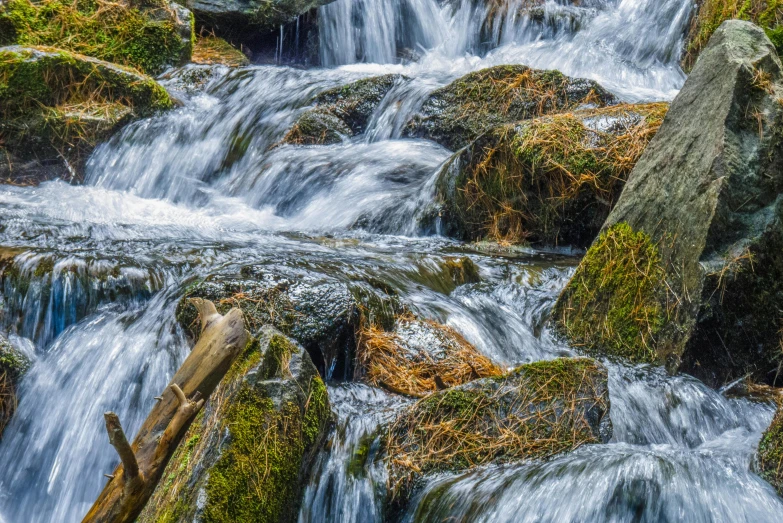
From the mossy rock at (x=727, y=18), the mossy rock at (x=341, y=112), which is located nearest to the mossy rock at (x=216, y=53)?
the mossy rock at (x=341, y=112)

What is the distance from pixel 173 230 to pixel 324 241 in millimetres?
1368

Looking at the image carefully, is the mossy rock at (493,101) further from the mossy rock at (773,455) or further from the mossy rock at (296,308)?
the mossy rock at (773,455)

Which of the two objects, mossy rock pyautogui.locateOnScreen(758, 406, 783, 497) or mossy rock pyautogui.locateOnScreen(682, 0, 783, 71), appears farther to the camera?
mossy rock pyautogui.locateOnScreen(682, 0, 783, 71)

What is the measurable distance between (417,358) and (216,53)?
8.57 m

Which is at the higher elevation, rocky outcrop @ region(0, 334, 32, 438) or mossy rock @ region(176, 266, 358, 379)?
mossy rock @ region(176, 266, 358, 379)

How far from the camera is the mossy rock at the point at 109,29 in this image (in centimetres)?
966

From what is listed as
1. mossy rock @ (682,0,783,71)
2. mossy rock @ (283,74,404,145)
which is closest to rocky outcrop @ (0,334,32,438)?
mossy rock @ (283,74,404,145)

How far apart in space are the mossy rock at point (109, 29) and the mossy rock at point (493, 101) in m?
4.28

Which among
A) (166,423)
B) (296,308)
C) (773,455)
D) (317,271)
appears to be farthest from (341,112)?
(773,455)

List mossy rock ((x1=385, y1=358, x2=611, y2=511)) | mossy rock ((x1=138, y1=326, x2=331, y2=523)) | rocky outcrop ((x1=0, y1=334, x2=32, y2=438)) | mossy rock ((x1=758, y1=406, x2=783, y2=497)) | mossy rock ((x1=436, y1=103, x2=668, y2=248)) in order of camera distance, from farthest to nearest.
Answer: mossy rock ((x1=436, y1=103, x2=668, y2=248)) < rocky outcrop ((x1=0, y1=334, x2=32, y2=438)) < mossy rock ((x1=385, y1=358, x2=611, y2=511)) < mossy rock ((x1=758, y1=406, x2=783, y2=497)) < mossy rock ((x1=138, y1=326, x2=331, y2=523))

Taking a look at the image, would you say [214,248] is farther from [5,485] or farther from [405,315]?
[5,485]

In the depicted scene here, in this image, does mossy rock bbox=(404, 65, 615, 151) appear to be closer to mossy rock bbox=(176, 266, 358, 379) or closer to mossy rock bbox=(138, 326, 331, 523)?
mossy rock bbox=(176, 266, 358, 379)

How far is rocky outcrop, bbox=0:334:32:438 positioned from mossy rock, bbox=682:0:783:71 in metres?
6.78

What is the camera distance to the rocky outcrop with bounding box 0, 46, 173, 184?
8234 mm
